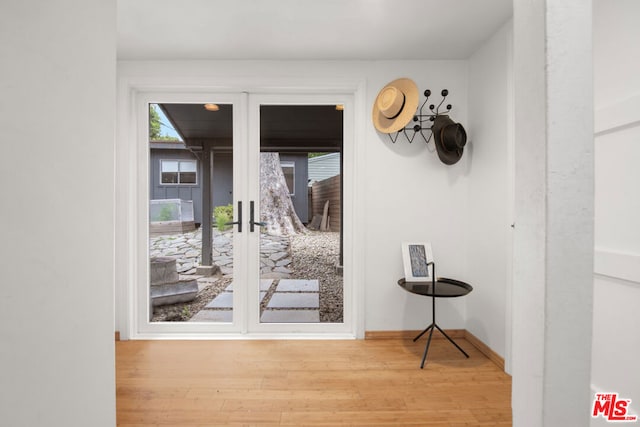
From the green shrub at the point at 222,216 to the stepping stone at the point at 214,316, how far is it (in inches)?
30.1

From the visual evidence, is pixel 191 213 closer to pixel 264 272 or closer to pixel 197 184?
pixel 197 184

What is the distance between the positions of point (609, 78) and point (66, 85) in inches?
84.2

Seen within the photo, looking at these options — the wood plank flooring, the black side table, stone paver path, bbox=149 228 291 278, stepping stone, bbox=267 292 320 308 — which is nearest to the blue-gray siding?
stone paver path, bbox=149 228 291 278

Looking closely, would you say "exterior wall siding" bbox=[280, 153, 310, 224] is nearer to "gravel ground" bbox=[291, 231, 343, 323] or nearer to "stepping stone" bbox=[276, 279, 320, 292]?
"gravel ground" bbox=[291, 231, 343, 323]

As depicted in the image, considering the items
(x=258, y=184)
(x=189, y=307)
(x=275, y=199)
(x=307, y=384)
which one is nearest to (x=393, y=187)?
(x=275, y=199)

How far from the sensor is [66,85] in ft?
2.29

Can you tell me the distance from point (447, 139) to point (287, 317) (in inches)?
81.9

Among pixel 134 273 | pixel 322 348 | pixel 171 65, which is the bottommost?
pixel 322 348

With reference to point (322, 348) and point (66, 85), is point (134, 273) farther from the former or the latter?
point (66, 85)

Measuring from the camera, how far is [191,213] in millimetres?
2818

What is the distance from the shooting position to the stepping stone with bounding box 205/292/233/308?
9.12ft

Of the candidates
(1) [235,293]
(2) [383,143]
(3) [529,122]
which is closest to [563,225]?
(3) [529,122]

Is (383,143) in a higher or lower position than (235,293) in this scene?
higher

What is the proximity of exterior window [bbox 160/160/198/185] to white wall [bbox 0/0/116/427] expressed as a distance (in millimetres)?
2019
